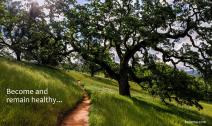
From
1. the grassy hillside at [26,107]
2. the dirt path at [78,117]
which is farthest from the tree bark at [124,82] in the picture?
the grassy hillside at [26,107]

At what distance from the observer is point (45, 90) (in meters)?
17.2

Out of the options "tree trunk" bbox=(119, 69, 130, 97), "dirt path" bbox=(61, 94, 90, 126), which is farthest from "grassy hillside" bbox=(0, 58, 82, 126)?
"tree trunk" bbox=(119, 69, 130, 97)

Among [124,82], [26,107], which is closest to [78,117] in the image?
[26,107]

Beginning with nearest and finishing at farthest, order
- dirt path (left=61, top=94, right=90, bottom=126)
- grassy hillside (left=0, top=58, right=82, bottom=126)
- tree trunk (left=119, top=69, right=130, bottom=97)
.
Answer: grassy hillside (left=0, top=58, right=82, bottom=126) < dirt path (left=61, top=94, right=90, bottom=126) < tree trunk (left=119, top=69, right=130, bottom=97)

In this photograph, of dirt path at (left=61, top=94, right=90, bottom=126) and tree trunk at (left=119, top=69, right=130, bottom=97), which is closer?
dirt path at (left=61, top=94, right=90, bottom=126)

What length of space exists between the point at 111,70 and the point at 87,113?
14692 millimetres

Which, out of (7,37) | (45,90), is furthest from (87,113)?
(7,37)

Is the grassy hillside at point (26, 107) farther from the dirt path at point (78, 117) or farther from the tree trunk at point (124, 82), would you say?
the tree trunk at point (124, 82)

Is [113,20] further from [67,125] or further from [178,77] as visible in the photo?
[67,125]

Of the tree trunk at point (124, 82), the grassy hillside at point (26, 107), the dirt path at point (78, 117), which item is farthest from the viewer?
the tree trunk at point (124, 82)

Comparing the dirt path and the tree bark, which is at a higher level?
the tree bark

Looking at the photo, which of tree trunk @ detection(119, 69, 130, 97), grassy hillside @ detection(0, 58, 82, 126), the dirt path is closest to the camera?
grassy hillside @ detection(0, 58, 82, 126)

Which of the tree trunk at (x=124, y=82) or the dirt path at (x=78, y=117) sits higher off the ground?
the tree trunk at (x=124, y=82)

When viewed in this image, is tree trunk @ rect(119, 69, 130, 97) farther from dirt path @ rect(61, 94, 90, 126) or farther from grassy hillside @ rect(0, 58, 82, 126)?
grassy hillside @ rect(0, 58, 82, 126)
